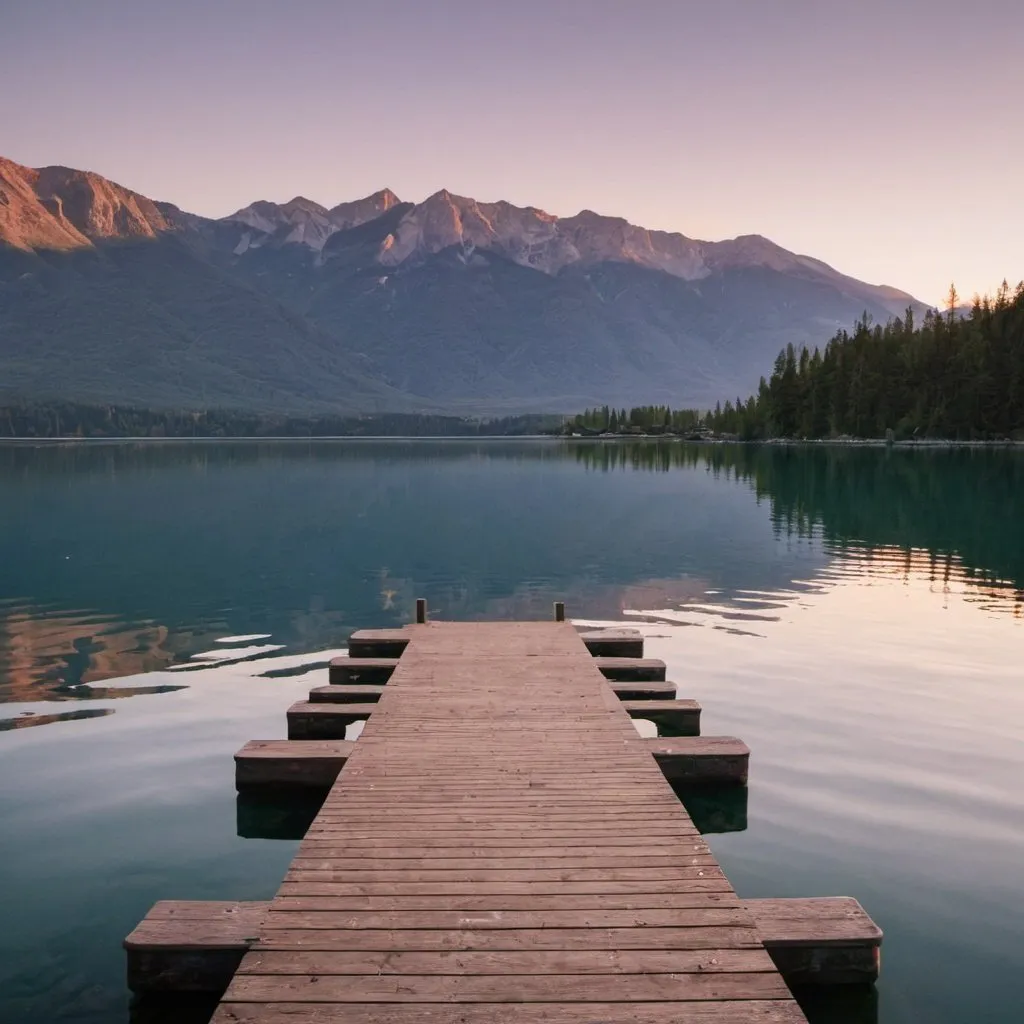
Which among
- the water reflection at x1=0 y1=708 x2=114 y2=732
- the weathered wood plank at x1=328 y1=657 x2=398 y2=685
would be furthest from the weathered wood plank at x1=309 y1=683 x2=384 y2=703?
the water reflection at x1=0 y1=708 x2=114 y2=732

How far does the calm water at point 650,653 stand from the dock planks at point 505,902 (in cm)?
184

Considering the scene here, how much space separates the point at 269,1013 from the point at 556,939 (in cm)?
230

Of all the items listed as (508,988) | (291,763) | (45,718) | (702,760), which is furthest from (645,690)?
(45,718)

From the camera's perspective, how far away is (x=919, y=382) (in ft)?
472

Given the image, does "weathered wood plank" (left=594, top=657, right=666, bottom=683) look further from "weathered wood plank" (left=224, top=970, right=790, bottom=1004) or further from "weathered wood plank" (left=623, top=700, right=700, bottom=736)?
"weathered wood plank" (left=224, top=970, right=790, bottom=1004)

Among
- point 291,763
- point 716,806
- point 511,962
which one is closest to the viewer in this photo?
point 511,962

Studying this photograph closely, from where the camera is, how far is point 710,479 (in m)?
94.2

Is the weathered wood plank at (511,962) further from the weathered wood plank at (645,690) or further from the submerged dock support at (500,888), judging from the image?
the weathered wood plank at (645,690)

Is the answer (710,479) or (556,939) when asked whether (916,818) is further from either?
(710,479)

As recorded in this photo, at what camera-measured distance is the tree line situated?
440 feet

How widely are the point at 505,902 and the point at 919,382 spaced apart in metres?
150

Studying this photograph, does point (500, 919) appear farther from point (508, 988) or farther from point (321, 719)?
point (321, 719)

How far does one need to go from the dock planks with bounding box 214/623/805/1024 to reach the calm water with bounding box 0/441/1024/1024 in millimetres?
1841

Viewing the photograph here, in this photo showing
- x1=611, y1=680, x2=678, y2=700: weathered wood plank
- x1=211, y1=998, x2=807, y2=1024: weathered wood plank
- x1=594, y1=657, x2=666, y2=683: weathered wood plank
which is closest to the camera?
x1=211, y1=998, x2=807, y2=1024: weathered wood plank
